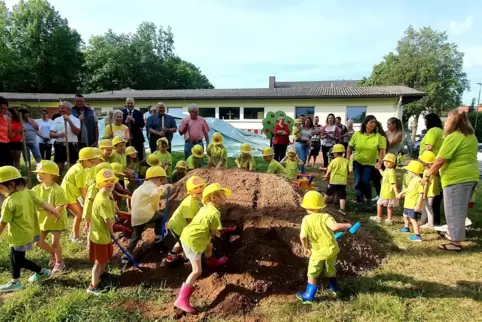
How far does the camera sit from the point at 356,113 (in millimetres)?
21766

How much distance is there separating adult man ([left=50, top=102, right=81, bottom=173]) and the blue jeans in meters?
5.86

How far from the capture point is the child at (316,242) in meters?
3.33

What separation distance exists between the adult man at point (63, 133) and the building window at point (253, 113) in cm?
1711

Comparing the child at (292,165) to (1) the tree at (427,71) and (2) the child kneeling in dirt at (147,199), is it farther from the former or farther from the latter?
(1) the tree at (427,71)

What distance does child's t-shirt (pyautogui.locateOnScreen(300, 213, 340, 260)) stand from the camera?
332 cm

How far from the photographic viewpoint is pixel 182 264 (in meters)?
4.04

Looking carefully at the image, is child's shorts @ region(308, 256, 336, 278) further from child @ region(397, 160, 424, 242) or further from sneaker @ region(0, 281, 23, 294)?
sneaker @ region(0, 281, 23, 294)

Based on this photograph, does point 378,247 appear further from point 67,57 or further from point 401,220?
point 67,57

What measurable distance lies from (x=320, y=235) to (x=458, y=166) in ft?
8.33

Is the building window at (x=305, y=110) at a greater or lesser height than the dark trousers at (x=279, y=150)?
greater

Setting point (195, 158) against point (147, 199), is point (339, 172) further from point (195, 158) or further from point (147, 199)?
point (147, 199)

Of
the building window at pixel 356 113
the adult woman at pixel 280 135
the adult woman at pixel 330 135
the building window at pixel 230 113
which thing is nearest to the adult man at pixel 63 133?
the adult woman at pixel 280 135

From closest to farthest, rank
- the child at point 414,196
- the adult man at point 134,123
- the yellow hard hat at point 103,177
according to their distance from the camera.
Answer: the yellow hard hat at point 103,177, the child at point 414,196, the adult man at point 134,123

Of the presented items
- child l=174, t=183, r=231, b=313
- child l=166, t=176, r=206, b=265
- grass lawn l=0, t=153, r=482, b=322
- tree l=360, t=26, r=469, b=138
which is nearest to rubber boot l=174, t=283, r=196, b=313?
child l=174, t=183, r=231, b=313
